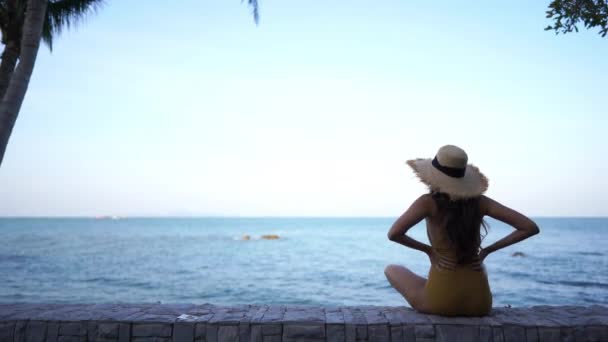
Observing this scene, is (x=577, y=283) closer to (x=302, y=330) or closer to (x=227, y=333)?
(x=302, y=330)

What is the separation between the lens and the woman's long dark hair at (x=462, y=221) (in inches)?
155

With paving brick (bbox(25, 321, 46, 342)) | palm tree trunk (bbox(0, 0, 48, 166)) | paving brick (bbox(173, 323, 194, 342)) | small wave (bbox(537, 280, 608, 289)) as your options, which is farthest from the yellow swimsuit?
small wave (bbox(537, 280, 608, 289))

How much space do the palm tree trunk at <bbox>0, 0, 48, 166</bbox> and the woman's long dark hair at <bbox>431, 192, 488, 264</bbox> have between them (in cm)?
483

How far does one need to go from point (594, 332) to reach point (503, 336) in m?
0.81

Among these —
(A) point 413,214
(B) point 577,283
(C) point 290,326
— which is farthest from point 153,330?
(B) point 577,283

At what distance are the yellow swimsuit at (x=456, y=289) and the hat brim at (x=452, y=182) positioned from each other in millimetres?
427

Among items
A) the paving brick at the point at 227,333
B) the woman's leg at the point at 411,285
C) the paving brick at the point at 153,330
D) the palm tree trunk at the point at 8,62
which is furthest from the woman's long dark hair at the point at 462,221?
the palm tree trunk at the point at 8,62

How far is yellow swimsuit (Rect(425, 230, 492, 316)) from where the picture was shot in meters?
4.06

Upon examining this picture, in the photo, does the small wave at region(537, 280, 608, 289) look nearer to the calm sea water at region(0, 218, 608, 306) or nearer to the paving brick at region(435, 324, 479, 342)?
the calm sea water at region(0, 218, 608, 306)

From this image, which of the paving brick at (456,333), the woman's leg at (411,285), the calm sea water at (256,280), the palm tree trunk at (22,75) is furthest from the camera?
the calm sea water at (256,280)

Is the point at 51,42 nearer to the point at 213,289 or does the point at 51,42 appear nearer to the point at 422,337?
the point at 422,337

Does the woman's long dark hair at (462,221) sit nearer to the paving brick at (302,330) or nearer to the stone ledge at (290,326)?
the stone ledge at (290,326)

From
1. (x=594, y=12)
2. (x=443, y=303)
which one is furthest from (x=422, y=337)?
(x=594, y=12)

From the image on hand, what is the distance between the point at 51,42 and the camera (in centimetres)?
1027
